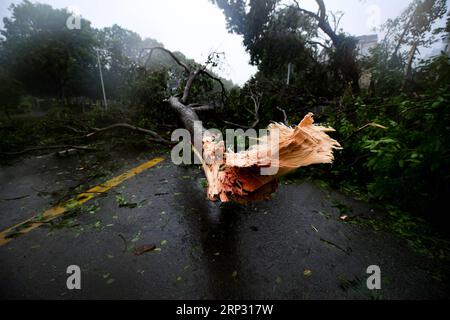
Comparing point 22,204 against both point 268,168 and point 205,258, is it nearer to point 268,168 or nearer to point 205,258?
point 205,258

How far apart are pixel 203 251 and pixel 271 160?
41.3 inches

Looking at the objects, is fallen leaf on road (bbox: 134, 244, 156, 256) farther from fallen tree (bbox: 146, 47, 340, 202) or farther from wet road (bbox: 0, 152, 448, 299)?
fallen tree (bbox: 146, 47, 340, 202)

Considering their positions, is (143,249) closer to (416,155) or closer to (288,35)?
(416,155)

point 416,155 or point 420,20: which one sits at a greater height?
point 420,20

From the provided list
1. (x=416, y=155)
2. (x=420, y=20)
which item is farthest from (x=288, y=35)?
(x=416, y=155)

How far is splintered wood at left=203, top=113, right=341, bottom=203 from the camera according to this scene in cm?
152

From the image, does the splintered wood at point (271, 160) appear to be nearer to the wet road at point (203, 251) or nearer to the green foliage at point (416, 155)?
the wet road at point (203, 251)

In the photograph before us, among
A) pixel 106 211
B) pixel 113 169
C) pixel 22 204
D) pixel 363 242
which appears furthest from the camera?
pixel 113 169

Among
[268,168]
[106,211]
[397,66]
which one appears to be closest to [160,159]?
[106,211]

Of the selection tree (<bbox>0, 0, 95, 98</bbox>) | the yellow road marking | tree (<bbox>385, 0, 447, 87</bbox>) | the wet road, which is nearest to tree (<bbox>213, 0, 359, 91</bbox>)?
tree (<bbox>385, 0, 447, 87</bbox>)

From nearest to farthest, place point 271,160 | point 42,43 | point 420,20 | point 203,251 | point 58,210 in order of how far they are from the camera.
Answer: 1. point 271,160
2. point 203,251
3. point 58,210
4. point 420,20
5. point 42,43

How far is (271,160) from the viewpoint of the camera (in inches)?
59.6
